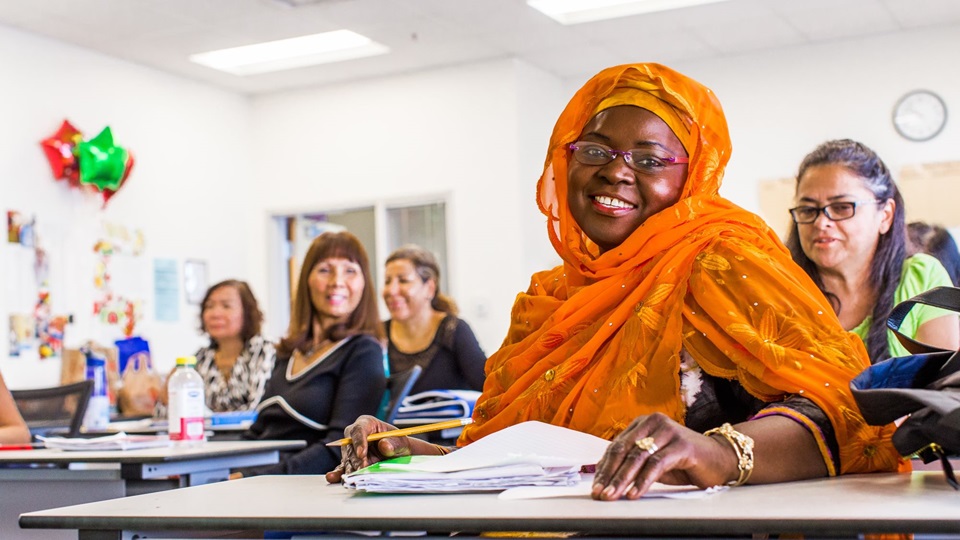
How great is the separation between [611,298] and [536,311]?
212mm

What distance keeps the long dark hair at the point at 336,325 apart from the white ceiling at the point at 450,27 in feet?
8.09

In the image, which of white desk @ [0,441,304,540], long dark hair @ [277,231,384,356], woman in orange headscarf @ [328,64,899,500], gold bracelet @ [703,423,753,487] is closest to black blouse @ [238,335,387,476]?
long dark hair @ [277,231,384,356]

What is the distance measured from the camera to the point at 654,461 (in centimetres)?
115

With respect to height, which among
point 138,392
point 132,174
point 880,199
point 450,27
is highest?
point 450,27

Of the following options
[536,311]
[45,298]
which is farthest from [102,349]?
[536,311]

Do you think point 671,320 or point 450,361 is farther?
point 450,361

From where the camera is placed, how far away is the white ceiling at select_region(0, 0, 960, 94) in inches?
A: 242

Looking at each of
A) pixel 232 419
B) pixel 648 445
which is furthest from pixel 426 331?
pixel 648 445

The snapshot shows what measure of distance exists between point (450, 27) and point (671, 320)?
17.5 feet

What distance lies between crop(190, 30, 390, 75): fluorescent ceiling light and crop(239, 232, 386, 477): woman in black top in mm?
3239

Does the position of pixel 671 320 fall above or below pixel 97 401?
above

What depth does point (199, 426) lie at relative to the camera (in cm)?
333

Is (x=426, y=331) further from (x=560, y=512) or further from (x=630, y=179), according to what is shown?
(x=560, y=512)

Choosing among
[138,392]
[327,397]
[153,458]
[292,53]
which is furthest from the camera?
[292,53]
